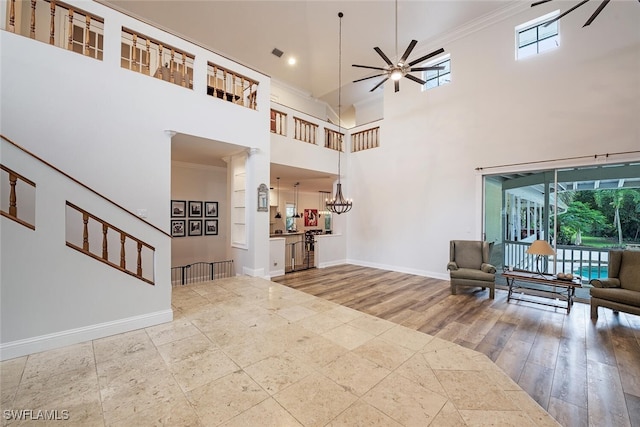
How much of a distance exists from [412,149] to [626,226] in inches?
159

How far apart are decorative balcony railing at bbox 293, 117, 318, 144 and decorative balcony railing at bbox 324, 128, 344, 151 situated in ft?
1.44

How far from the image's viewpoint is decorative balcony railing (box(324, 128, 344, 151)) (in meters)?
7.44

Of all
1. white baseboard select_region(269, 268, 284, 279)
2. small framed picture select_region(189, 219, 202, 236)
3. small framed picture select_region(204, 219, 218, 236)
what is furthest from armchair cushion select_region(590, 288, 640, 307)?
small framed picture select_region(189, 219, 202, 236)

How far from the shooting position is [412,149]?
6.51 m

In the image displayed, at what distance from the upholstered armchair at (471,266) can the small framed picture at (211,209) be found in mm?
6495

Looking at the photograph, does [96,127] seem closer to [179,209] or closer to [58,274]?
[58,274]

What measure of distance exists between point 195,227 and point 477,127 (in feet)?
25.0

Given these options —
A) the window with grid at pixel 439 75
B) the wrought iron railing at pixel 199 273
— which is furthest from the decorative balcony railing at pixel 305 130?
the wrought iron railing at pixel 199 273

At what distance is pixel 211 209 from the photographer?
7730 millimetres

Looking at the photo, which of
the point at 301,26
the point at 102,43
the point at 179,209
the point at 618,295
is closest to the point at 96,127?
the point at 102,43

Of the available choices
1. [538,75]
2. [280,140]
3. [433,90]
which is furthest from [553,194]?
[280,140]

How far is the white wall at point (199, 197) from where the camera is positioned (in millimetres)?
7027

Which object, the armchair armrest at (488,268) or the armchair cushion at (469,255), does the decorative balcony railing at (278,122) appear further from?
the armchair armrest at (488,268)

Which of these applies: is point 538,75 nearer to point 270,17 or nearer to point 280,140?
point 280,140
